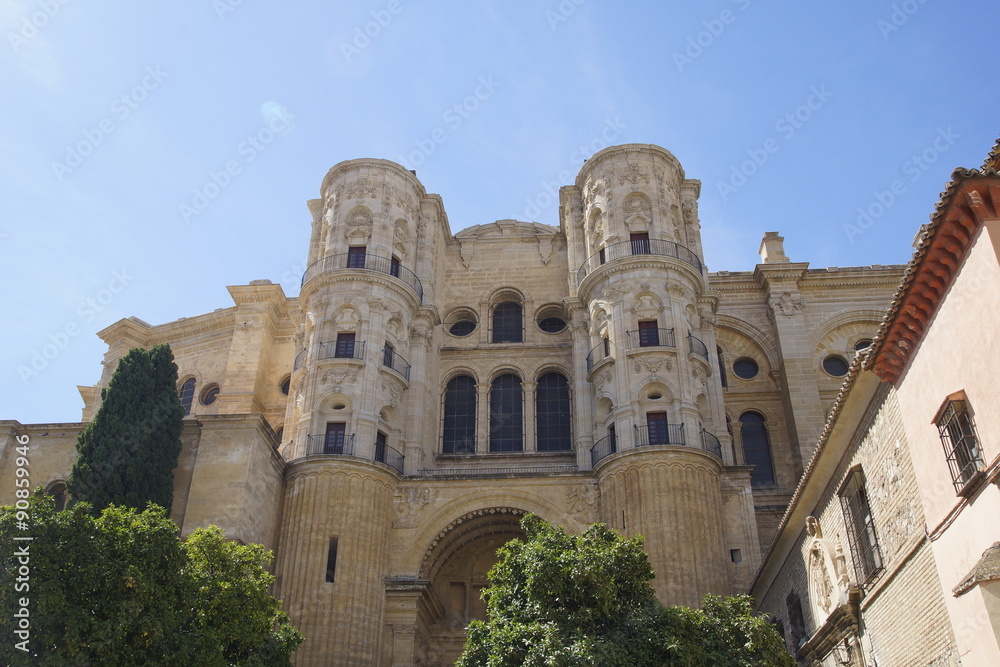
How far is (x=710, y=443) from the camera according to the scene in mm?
24922

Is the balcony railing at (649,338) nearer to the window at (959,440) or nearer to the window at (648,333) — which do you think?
the window at (648,333)

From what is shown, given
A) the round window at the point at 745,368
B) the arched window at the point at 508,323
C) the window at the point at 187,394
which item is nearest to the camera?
the arched window at the point at 508,323

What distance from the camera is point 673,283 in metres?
27.0

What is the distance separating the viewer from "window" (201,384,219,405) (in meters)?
31.7

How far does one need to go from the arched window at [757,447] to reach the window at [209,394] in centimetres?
1781

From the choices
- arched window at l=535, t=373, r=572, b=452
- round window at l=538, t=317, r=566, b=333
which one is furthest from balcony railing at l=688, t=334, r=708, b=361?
round window at l=538, t=317, r=566, b=333

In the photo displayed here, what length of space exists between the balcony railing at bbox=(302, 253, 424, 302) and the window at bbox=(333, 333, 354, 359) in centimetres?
209

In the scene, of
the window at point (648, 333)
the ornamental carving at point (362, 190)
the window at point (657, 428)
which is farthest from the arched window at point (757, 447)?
the ornamental carving at point (362, 190)

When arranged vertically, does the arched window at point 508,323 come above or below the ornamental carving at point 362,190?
below

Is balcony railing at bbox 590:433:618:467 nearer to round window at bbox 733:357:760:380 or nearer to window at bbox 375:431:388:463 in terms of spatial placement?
window at bbox 375:431:388:463

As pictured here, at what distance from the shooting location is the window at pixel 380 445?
2536 cm

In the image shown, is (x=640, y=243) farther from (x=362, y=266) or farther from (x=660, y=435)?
(x=362, y=266)

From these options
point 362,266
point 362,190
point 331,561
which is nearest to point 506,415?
point 362,266

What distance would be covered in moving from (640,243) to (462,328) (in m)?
6.93
